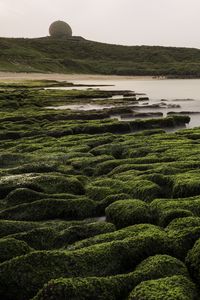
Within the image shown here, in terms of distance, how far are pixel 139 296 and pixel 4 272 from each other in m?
2.09

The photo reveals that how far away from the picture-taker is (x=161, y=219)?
380 inches

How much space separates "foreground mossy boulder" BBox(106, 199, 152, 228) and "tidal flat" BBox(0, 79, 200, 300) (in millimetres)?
23

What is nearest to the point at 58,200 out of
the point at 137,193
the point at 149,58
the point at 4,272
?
the point at 137,193

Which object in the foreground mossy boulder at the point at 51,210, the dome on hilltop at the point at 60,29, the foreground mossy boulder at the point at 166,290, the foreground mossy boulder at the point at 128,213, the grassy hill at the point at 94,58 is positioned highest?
the dome on hilltop at the point at 60,29

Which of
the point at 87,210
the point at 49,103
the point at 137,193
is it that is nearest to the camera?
the point at 87,210

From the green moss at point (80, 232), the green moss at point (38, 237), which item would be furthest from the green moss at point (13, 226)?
the green moss at point (80, 232)

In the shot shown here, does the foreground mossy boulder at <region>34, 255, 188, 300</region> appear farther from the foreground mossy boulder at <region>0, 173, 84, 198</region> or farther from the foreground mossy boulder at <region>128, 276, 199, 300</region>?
the foreground mossy boulder at <region>0, 173, 84, 198</region>

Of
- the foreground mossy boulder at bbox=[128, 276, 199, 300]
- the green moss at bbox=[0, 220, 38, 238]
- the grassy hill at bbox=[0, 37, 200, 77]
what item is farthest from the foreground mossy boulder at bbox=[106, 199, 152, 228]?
the grassy hill at bbox=[0, 37, 200, 77]

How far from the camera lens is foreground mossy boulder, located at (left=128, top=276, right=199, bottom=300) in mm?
6184

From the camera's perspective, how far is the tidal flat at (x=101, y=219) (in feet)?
22.2

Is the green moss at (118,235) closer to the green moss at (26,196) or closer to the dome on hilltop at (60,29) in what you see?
the green moss at (26,196)

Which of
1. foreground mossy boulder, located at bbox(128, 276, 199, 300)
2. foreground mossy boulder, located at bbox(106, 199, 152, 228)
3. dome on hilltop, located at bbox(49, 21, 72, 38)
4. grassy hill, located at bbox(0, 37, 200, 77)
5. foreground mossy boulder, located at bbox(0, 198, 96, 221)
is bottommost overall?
foreground mossy boulder, located at bbox(0, 198, 96, 221)

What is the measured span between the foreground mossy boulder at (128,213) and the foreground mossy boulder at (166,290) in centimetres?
307

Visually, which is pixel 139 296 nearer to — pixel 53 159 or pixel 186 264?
pixel 186 264
